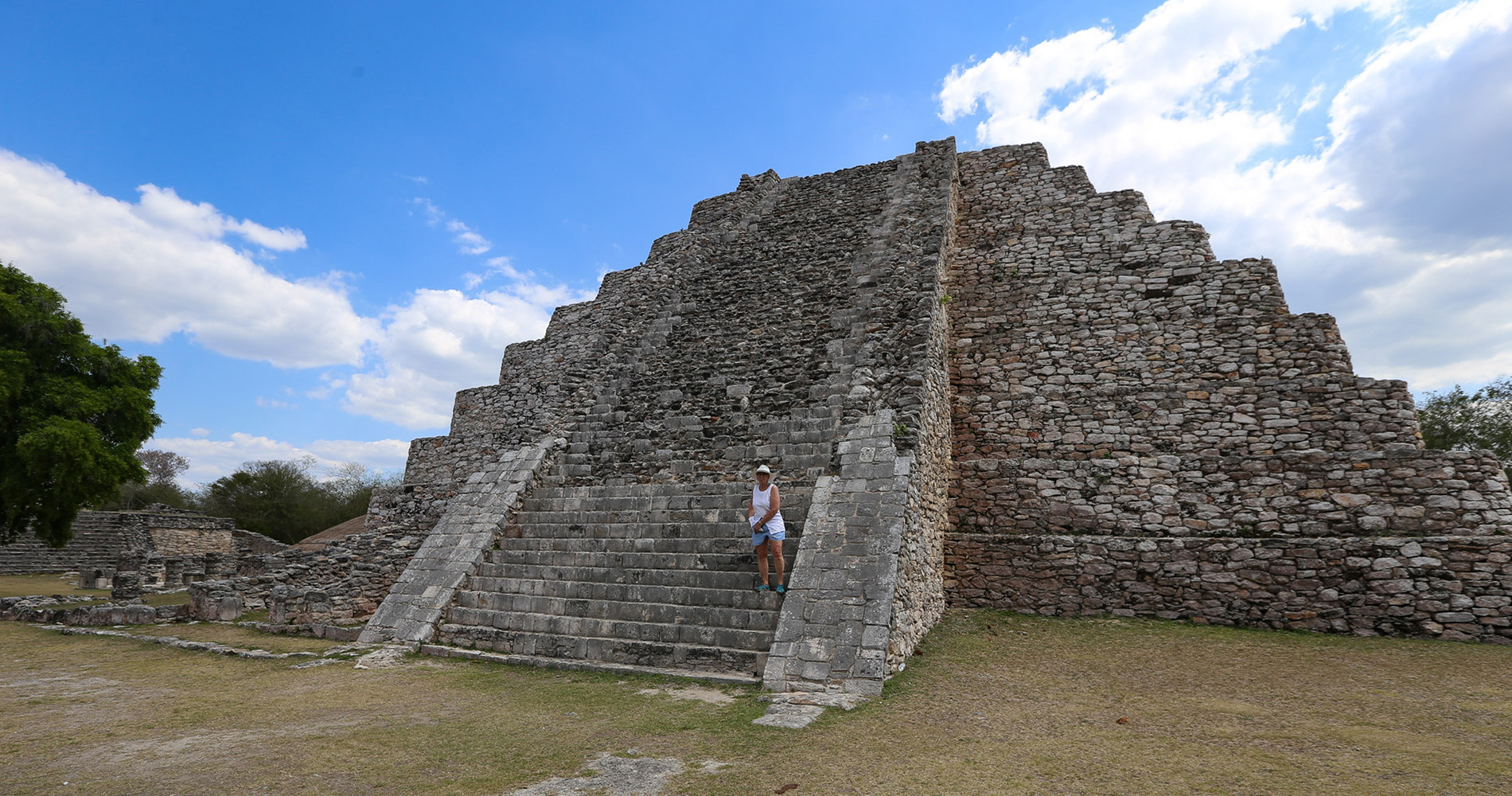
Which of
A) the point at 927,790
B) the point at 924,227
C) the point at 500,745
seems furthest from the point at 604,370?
the point at 927,790

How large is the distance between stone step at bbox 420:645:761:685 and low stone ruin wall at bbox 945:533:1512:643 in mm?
3872

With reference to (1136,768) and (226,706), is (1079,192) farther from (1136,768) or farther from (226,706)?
(226,706)

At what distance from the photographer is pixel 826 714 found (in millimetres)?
4770

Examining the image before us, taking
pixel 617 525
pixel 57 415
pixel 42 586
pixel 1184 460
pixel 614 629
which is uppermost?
pixel 57 415

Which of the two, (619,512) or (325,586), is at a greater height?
(619,512)

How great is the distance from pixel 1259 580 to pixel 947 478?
3584 millimetres

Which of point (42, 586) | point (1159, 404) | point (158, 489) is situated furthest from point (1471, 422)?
point (158, 489)

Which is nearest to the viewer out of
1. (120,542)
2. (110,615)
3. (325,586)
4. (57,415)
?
(110,615)

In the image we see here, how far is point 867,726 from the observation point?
4527 millimetres

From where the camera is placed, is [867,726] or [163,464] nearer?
[867,726]

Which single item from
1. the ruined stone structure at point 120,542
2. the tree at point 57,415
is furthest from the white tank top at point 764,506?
the ruined stone structure at point 120,542

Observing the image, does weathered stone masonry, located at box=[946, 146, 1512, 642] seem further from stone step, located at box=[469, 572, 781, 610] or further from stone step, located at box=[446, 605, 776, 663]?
stone step, located at box=[446, 605, 776, 663]

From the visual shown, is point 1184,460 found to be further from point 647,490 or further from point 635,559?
point 635,559

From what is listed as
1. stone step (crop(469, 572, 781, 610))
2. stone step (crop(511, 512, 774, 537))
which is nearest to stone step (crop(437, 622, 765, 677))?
stone step (crop(469, 572, 781, 610))
